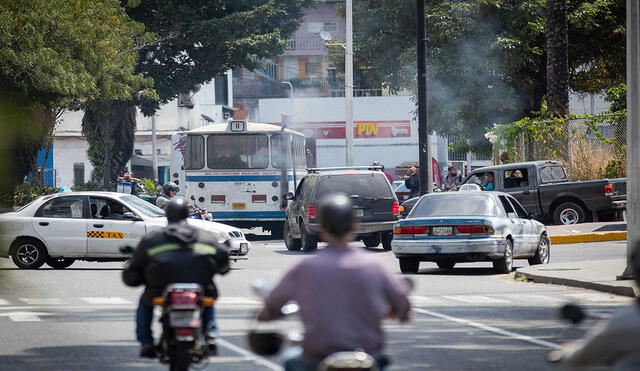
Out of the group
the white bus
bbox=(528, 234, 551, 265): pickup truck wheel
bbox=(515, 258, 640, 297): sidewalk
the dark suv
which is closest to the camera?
bbox=(515, 258, 640, 297): sidewalk

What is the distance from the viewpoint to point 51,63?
20.9 meters

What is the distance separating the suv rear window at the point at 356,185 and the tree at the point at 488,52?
1682 centimetres

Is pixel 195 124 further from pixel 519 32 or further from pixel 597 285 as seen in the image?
pixel 597 285

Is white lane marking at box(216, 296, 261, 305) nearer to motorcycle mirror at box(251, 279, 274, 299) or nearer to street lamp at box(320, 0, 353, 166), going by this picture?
motorcycle mirror at box(251, 279, 274, 299)

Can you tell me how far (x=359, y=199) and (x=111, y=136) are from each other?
22.5 meters

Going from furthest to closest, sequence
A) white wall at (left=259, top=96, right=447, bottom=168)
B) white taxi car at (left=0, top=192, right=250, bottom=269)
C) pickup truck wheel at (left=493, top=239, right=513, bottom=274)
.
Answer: white wall at (left=259, top=96, right=447, bottom=168) < white taxi car at (left=0, top=192, right=250, bottom=269) < pickup truck wheel at (left=493, top=239, right=513, bottom=274)

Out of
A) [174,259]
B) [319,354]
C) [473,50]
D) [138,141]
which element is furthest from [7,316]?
[138,141]

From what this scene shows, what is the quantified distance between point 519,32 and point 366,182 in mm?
18287

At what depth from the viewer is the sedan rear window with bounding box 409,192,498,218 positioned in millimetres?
20312

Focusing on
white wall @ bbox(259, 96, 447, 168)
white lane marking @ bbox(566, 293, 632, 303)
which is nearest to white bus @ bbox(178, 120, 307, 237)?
white lane marking @ bbox(566, 293, 632, 303)

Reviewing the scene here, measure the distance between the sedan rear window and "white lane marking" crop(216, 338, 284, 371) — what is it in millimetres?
8694

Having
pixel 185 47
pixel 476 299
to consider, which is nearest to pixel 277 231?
pixel 185 47

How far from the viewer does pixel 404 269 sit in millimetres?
21000

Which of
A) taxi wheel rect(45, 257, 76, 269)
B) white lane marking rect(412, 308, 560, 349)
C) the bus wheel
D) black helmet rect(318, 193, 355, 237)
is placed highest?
black helmet rect(318, 193, 355, 237)
